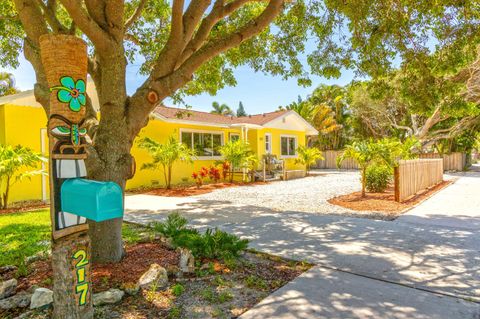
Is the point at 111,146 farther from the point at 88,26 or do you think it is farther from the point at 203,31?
the point at 203,31

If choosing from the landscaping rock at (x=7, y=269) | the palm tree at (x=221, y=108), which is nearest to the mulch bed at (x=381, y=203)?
the landscaping rock at (x=7, y=269)

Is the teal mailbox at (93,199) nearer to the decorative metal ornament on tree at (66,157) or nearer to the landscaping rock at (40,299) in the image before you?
the decorative metal ornament on tree at (66,157)

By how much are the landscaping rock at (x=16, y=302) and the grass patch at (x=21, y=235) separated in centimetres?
92

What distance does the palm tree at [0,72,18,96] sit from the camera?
19.6 meters

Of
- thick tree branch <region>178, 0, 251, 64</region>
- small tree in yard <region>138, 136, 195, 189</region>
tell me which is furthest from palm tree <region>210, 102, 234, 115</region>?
thick tree branch <region>178, 0, 251, 64</region>

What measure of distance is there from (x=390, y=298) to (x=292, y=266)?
128 cm

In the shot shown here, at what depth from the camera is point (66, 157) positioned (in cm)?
207

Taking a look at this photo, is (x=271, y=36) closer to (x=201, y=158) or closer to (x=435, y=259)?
(x=435, y=259)

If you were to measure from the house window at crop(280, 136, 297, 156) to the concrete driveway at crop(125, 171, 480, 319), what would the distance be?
44.9 feet

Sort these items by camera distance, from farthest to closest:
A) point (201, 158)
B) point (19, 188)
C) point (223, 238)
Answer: point (201, 158) → point (19, 188) → point (223, 238)

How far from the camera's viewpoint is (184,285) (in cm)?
339

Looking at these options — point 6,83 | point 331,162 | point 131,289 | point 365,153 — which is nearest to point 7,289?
point 131,289

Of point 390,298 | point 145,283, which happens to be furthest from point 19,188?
point 390,298

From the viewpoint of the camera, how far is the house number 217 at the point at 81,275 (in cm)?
220
